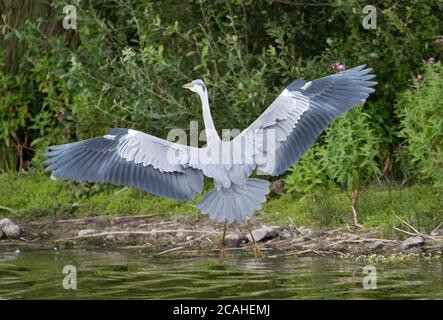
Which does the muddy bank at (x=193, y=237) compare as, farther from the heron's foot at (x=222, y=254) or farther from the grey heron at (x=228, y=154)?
the grey heron at (x=228, y=154)

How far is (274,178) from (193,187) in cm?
230

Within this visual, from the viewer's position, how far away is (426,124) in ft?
29.3

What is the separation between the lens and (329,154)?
9.34 metres

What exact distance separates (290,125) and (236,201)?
0.72m

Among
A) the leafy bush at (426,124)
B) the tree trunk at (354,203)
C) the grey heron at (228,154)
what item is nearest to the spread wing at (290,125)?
the grey heron at (228,154)

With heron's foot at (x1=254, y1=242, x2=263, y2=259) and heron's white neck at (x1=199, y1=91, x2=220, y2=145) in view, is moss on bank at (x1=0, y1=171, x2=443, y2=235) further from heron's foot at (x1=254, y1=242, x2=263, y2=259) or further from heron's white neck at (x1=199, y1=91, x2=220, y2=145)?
heron's white neck at (x1=199, y1=91, x2=220, y2=145)

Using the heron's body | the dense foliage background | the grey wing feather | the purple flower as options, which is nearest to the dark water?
the heron's body

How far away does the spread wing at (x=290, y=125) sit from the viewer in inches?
324

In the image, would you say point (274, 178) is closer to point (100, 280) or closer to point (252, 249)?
point (252, 249)

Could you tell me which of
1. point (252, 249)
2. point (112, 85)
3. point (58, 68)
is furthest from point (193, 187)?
point (58, 68)

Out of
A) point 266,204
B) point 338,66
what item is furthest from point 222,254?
point 338,66

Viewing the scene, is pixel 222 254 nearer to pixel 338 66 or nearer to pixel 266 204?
pixel 266 204

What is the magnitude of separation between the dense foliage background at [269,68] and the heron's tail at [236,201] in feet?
4.14

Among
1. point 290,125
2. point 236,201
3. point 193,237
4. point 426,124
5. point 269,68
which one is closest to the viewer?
point 236,201
